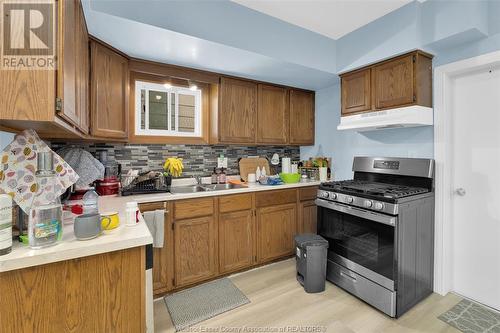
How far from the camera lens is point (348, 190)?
233 cm

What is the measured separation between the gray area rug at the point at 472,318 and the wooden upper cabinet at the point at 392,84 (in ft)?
5.87

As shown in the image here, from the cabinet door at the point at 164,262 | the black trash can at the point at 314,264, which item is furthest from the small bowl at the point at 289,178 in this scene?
the cabinet door at the point at 164,262

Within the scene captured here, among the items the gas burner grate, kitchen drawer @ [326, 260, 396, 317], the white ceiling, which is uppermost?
the white ceiling

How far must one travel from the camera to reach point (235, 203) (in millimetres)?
2576

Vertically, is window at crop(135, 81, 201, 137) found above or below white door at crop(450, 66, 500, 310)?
above

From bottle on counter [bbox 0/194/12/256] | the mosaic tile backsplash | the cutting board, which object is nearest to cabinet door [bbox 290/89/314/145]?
the mosaic tile backsplash

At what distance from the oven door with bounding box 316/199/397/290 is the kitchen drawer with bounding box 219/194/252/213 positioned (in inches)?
30.2

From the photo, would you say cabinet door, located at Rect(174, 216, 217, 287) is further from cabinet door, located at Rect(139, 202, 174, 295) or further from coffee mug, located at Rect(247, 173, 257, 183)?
coffee mug, located at Rect(247, 173, 257, 183)

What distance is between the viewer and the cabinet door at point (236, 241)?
2.53 m

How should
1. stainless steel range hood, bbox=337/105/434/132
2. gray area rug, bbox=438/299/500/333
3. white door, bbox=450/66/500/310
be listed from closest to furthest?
gray area rug, bbox=438/299/500/333 < white door, bbox=450/66/500/310 < stainless steel range hood, bbox=337/105/434/132

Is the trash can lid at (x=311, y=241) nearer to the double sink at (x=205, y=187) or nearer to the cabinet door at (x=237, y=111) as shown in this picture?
the double sink at (x=205, y=187)

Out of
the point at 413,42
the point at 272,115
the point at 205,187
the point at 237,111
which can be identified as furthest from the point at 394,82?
the point at 205,187

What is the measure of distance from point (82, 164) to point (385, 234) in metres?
2.65

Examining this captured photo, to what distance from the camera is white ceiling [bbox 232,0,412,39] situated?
214 cm
